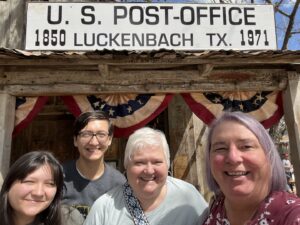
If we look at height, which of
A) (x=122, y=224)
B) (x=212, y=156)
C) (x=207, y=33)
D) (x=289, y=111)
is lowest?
(x=122, y=224)

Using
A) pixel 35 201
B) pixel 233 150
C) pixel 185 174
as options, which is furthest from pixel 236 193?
pixel 185 174

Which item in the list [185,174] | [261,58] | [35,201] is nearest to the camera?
[35,201]

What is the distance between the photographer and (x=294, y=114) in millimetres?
4883

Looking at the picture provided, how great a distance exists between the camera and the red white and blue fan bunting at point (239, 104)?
509 centimetres

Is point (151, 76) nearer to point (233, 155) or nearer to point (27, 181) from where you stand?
point (27, 181)

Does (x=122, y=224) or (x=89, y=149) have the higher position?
(x=89, y=149)

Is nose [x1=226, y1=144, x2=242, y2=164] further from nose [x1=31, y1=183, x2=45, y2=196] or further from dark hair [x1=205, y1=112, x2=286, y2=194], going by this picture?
nose [x1=31, y1=183, x2=45, y2=196]

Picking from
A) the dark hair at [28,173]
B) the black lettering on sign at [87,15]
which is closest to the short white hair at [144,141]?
the dark hair at [28,173]

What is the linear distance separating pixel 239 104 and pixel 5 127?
3532mm

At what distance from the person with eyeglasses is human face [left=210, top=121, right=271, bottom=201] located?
148cm

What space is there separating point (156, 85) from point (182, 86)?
40 centimetres

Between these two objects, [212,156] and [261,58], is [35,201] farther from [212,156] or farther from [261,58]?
[261,58]

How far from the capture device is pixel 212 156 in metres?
1.89

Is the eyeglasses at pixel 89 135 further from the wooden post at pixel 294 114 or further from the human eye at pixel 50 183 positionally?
the wooden post at pixel 294 114
